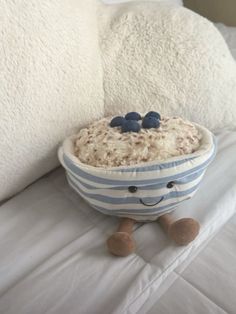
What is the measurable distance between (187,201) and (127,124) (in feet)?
0.55

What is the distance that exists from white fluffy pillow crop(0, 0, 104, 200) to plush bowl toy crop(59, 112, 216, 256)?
0.06 metres

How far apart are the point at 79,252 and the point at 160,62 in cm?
38

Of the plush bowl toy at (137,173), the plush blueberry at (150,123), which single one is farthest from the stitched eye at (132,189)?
the plush blueberry at (150,123)

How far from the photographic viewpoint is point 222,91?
66 cm

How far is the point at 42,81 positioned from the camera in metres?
0.52

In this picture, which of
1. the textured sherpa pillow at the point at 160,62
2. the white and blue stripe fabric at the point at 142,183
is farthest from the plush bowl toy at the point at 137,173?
the textured sherpa pillow at the point at 160,62

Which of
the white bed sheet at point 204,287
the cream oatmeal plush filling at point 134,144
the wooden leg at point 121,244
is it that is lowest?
the white bed sheet at point 204,287

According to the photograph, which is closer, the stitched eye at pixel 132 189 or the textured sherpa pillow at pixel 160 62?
the stitched eye at pixel 132 189

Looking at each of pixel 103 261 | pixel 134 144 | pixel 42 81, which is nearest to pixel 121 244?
pixel 103 261

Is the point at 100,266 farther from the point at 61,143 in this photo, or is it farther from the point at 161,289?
the point at 61,143

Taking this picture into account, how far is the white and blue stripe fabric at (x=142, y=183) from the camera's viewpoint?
1.51ft

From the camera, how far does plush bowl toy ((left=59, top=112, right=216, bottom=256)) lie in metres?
0.46

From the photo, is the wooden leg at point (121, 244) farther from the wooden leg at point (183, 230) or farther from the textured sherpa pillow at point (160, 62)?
the textured sherpa pillow at point (160, 62)

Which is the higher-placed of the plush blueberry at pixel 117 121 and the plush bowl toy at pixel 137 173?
the plush blueberry at pixel 117 121
